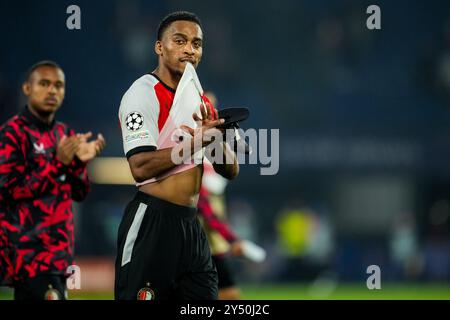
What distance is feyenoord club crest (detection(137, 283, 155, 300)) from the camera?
16.0 feet

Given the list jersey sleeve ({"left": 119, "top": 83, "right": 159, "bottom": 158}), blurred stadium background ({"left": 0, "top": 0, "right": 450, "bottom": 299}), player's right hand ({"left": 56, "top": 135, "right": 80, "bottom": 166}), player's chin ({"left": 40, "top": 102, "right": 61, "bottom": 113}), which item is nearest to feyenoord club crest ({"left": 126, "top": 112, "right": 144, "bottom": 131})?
jersey sleeve ({"left": 119, "top": 83, "right": 159, "bottom": 158})

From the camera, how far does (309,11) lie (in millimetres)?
23844

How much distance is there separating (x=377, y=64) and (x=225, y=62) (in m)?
4.18

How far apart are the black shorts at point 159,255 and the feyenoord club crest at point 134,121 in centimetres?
44

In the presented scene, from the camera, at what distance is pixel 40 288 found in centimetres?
629

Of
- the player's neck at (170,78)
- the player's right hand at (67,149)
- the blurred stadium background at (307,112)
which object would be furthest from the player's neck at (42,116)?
the blurred stadium background at (307,112)

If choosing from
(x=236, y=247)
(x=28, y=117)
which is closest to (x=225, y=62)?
(x=236, y=247)

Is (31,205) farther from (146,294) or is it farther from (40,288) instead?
(146,294)

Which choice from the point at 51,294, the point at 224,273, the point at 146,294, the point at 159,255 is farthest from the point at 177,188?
the point at 224,273

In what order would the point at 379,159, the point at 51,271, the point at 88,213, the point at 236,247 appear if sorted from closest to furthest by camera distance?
the point at 51,271 < the point at 236,247 < the point at 88,213 < the point at 379,159

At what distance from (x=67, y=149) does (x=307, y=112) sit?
51.4 feet

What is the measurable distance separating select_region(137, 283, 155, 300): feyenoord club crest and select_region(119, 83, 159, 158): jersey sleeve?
2.52 ft

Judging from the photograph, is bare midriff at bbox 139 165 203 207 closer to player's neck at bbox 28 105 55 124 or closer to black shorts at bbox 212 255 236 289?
player's neck at bbox 28 105 55 124

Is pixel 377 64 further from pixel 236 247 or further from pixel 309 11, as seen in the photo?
pixel 236 247
